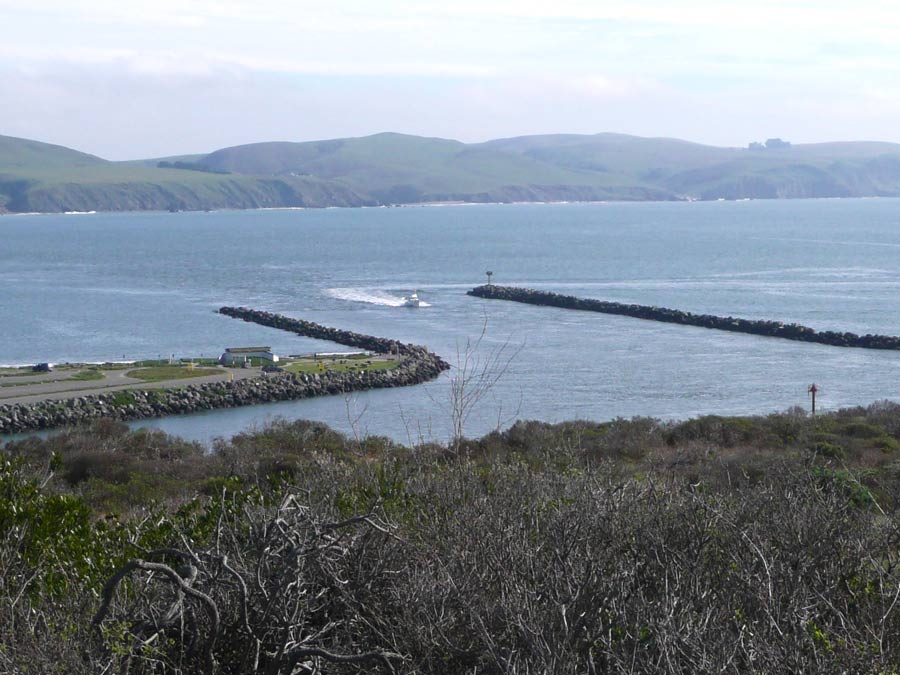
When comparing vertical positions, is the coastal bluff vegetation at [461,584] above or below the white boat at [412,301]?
above

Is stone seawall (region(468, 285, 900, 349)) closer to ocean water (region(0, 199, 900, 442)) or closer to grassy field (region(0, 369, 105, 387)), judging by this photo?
ocean water (region(0, 199, 900, 442))

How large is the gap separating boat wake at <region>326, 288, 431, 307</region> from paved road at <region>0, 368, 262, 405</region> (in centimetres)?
2209

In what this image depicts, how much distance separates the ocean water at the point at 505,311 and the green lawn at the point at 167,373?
13.3ft

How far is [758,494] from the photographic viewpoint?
7195 mm

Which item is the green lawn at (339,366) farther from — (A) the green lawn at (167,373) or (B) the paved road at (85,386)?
(A) the green lawn at (167,373)

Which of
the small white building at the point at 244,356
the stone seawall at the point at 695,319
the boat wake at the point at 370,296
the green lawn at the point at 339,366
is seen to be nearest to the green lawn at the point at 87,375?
the small white building at the point at 244,356

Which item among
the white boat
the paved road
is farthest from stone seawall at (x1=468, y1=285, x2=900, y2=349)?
the paved road

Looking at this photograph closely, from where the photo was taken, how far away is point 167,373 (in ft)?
123

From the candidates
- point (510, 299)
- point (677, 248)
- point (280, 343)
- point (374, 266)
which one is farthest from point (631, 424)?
point (677, 248)

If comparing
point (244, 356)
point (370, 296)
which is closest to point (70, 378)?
point (244, 356)

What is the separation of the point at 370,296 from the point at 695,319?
1998 cm

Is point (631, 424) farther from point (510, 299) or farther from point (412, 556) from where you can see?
point (510, 299)

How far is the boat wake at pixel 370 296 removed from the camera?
59222 mm

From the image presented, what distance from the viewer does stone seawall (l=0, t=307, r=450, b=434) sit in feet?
99.4
